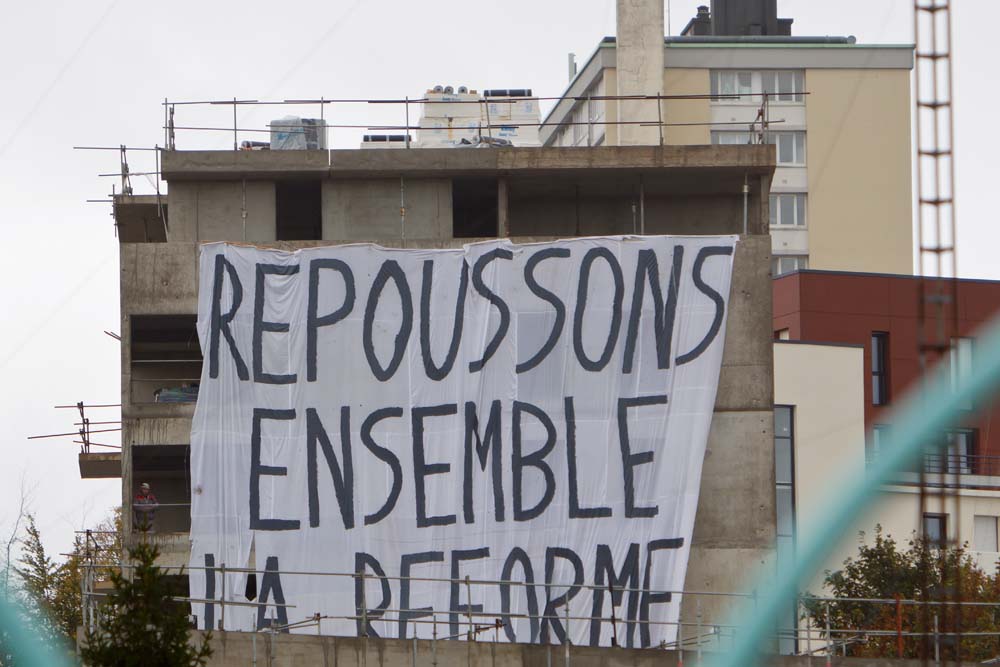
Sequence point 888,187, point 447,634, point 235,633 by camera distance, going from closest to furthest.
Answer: point 235,633
point 447,634
point 888,187

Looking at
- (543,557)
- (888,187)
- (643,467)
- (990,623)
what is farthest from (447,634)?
(888,187)

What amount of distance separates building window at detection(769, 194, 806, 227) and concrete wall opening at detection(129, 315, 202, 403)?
54.7 meters

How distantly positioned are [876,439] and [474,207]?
26.2m

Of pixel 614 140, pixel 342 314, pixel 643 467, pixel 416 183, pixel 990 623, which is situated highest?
pixel 614 140

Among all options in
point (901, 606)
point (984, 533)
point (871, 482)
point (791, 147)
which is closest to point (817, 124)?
point (791, 147)

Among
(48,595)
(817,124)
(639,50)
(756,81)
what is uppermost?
(756,81)

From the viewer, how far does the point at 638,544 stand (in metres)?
41.2

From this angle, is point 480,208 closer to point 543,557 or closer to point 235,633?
point 543,557

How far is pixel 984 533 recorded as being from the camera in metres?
62.8

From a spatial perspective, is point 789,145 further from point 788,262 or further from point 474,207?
point 474,207

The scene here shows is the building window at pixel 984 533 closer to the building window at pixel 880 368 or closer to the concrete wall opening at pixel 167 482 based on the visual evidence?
the building window at pixel 880 368

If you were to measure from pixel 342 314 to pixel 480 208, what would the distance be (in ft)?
23.1

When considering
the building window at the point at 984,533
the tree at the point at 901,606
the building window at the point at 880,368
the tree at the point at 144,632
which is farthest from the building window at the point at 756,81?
the tree at the point at 144,632

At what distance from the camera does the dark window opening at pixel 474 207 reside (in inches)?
1815
